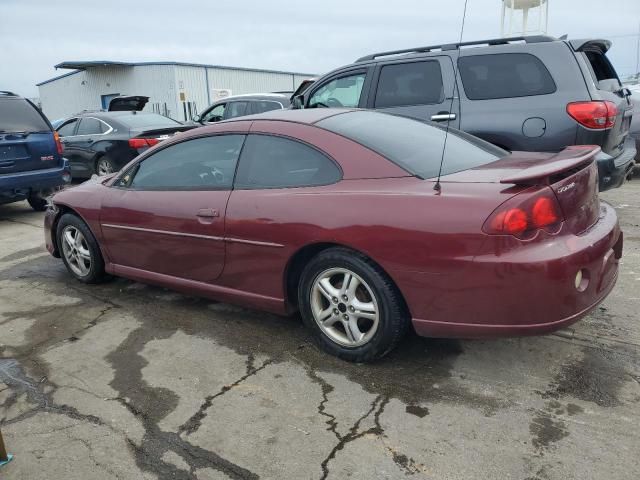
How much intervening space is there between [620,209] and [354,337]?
5.02 meters

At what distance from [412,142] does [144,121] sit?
7.91 meters

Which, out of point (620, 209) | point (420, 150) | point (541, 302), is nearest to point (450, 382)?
point (541, 302)

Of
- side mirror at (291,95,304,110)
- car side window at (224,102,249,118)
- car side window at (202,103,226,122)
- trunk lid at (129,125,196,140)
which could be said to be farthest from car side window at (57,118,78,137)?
side mirror at (291,95,304,110)

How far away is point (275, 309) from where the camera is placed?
11.0 ft

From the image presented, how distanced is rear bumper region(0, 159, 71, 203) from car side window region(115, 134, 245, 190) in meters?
3.85

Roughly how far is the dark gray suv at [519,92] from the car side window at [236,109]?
4.28 metres

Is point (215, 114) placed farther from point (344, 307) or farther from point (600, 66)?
point (344, 307)

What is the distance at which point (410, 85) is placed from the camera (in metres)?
5.74

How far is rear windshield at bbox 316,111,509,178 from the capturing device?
10.00 feet

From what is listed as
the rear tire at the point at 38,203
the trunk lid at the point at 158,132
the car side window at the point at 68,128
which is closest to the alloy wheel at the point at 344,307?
the rear tire at the point at 38,203

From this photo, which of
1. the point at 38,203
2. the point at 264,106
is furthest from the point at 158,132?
the point at 38,203

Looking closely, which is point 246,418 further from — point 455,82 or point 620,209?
point 620,209

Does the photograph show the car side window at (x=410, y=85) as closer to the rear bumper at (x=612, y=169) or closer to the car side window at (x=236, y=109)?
the rear bumper at (x=612, y=169)

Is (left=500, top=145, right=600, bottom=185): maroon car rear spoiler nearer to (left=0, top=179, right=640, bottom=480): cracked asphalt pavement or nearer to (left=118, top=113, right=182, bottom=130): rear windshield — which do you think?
(left=0, top=179, right=640, bottom=480): cracked asphalt pavement
